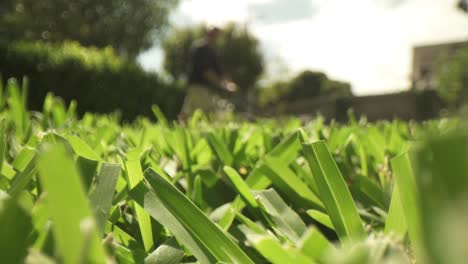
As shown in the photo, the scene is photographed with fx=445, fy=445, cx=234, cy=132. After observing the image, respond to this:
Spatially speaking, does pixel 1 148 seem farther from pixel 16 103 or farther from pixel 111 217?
pixel 16 103

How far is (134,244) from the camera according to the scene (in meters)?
0.40

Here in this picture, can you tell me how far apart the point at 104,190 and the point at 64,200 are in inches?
Answer: 6.2

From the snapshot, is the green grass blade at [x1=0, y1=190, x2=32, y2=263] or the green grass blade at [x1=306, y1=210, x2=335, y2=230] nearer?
the green grass blade at [x1=0, y1=190, x2=32, y2=263]

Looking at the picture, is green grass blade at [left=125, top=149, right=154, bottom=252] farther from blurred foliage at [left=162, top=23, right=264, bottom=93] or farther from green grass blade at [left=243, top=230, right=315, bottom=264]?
blurred foliage at [left=162, top=23, right=264, bottom=93]

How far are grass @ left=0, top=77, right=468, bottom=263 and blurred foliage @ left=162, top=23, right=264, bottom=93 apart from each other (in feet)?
104

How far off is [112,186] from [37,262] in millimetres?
143

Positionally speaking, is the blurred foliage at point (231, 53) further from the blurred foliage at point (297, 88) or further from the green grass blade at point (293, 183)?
the green grass blade at point (293, 183)

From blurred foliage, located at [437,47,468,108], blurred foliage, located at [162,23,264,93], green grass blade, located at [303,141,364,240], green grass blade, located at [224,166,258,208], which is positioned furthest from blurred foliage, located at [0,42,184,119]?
blurred foliage, located at [162,23,264,93]

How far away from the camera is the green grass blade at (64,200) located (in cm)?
15

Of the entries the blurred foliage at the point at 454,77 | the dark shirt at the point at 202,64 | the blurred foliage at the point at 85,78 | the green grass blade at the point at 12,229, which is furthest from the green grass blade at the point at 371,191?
the blurred foliage at the point at 454,77

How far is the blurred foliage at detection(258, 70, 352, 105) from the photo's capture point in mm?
39062

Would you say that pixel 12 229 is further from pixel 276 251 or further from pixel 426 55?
pixel 426 55

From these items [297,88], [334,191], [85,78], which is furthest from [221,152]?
[297,88]

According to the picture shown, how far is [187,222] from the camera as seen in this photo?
1.01 feet
